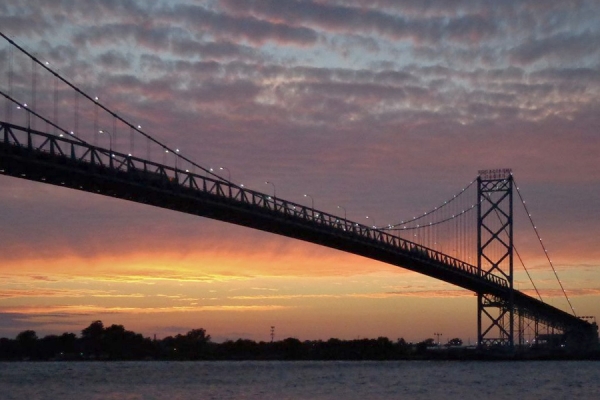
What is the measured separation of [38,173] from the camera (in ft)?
136

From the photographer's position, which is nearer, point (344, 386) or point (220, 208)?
point (344, 386)

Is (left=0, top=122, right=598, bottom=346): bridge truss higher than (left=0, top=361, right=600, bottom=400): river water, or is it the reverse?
(left=0, top=122, right=598, bottom=346): bridge truss

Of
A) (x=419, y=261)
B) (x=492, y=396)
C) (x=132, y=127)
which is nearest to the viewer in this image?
(x=492, y=396)

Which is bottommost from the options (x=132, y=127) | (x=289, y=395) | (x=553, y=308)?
(x=289, y=395)

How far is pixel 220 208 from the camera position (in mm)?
51094

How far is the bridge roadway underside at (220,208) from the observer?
1609 inches

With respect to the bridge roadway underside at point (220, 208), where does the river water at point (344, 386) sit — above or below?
below

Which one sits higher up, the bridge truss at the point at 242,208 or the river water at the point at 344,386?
the bridge truss at the point at 242,208

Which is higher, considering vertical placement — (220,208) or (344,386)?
(220,208)

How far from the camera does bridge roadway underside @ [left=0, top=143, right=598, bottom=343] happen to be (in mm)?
40875

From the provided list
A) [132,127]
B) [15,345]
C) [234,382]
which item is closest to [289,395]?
[234,382]

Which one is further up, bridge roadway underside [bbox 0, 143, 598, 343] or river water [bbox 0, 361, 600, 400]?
bridge roadway underside [bbox 0, 143, 598, 343]

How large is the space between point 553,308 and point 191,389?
4289 centimetres

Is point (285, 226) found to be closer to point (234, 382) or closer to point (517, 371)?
point (234, 382)
